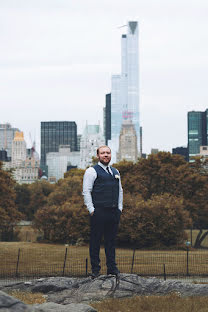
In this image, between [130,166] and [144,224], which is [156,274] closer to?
[144,224]

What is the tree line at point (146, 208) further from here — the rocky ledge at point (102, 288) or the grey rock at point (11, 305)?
the grey rock at point (11, 305)

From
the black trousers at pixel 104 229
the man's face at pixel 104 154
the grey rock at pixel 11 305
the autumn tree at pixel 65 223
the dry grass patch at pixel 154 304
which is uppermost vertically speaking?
the man's face at pixel 104 154

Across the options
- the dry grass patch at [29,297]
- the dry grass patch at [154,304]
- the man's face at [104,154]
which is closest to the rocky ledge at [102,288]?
the dry grass patch at [29,297]

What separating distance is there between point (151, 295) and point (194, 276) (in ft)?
22.7

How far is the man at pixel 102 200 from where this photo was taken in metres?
8.56

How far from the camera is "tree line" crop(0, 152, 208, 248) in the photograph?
3416 centimetres

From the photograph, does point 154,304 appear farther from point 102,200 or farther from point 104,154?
point 104,154

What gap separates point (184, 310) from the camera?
21.4ft

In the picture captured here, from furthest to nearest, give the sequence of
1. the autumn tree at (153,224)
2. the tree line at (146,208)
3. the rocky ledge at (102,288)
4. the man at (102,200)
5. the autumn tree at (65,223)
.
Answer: the autumn tree at (65,223) → the tree line at (146,208) → the autumn tree at (153,224) → the man at (102,200) → the rocky ledge at (102,288)

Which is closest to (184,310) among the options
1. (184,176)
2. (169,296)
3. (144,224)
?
(169,296)

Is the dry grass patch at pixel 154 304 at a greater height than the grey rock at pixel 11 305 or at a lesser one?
lesser

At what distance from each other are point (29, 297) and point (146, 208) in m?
27.1

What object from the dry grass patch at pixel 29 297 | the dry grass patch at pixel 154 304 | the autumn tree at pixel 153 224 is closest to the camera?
the dry grass patch at pixel 154 304

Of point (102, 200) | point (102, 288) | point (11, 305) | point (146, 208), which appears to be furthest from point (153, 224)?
point (11, 305)
